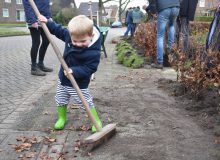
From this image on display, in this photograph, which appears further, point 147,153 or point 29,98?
point 29,98

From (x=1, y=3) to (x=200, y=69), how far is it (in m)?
64.9

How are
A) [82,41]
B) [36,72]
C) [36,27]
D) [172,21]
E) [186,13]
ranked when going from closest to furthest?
[82,41], [36,27], [36,72], [172,21], [186,13]

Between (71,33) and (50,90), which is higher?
(71,33)

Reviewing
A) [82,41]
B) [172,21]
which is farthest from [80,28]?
[172,21]

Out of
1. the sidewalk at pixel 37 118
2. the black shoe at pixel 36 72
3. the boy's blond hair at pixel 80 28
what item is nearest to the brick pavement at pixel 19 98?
the sidewalk at pixel 37 118

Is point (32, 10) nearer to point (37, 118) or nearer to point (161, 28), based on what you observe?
point (161, 28)

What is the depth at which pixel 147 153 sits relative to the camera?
3293 mm

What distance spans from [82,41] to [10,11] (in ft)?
220

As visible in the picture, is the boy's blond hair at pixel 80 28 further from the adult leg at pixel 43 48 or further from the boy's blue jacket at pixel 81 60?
the adult leg at pixel 43 48

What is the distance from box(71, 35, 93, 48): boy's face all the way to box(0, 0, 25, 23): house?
63988 mm

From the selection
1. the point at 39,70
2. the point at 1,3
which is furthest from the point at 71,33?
the point at 1,3

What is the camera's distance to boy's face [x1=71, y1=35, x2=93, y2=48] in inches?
145

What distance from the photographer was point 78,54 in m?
3.80

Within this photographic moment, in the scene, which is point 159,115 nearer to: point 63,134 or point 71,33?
point 63,134
